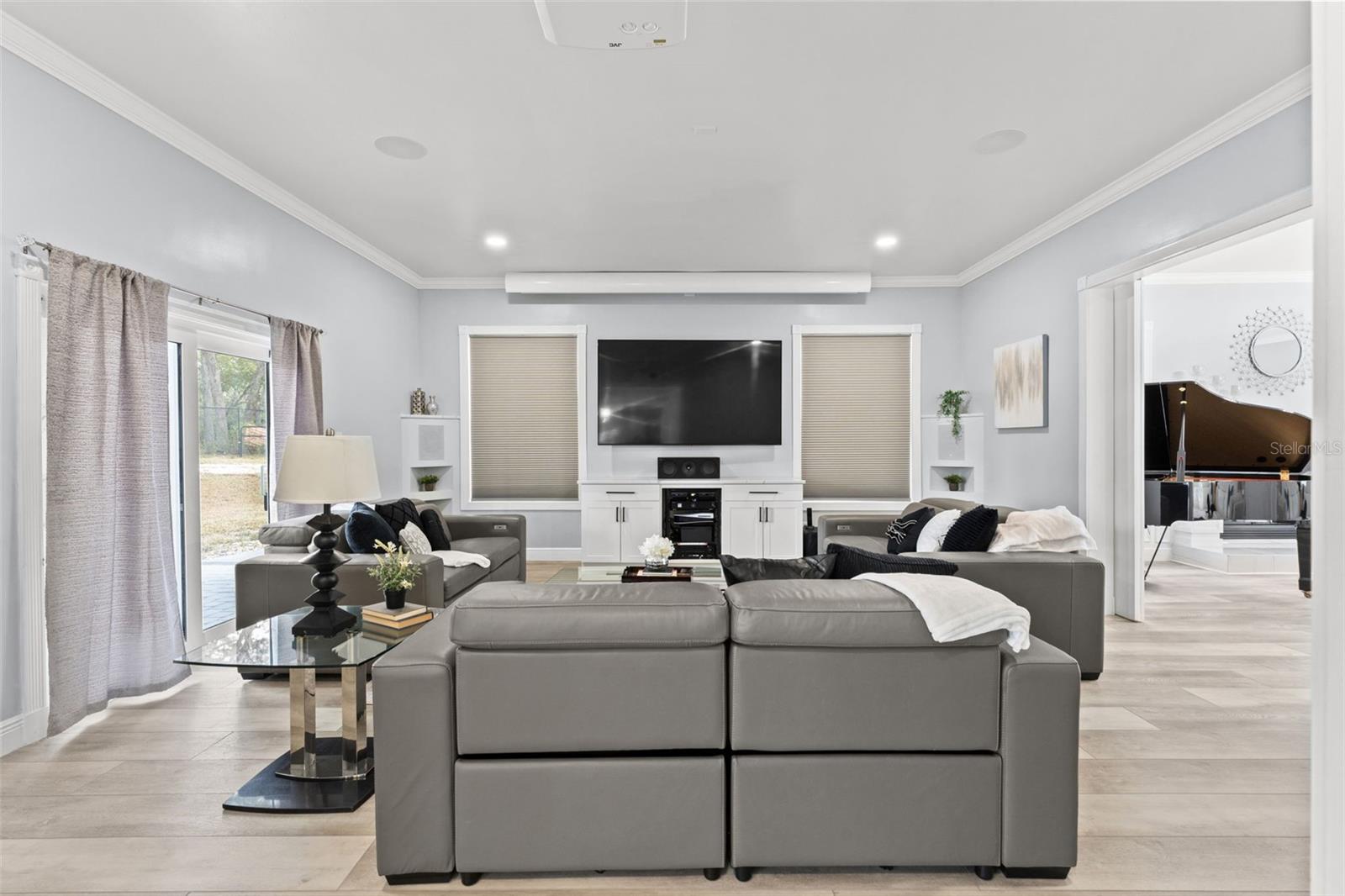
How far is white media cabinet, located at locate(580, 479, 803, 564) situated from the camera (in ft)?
20.4

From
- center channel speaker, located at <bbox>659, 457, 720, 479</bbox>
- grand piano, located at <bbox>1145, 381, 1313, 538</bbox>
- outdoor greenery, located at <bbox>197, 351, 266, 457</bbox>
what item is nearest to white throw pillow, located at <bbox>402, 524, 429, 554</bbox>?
outdoor greenery, located at <bbox>197, 351, 266, 457</bbox>

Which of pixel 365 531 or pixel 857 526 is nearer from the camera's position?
pixel 365 531

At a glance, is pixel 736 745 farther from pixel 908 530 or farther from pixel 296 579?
pixel 908 530

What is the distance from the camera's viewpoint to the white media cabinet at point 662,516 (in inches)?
245

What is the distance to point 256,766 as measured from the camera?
2465 millimetres

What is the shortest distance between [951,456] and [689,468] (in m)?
2.47

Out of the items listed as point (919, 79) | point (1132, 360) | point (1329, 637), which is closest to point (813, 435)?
point (1132, 360)

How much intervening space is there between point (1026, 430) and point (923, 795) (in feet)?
13.8

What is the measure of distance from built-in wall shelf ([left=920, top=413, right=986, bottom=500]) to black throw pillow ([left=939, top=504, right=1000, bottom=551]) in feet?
8.62

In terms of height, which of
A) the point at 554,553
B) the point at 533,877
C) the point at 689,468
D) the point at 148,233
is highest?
the point at 148,233

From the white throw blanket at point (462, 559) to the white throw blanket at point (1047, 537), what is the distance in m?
2.93

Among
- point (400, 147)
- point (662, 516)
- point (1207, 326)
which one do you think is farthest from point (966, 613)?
point (1207, 326)

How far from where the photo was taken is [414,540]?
4.06 metres

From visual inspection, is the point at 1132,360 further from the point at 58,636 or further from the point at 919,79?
the point at 58,636
